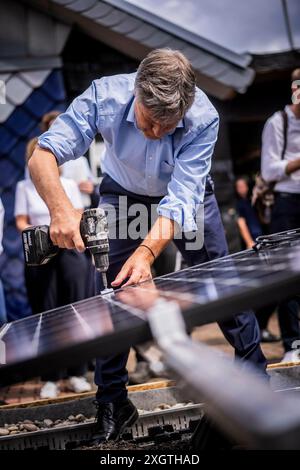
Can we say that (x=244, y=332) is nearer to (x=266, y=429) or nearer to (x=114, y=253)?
(x=114, y=253)

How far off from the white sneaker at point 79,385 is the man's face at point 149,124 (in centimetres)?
225

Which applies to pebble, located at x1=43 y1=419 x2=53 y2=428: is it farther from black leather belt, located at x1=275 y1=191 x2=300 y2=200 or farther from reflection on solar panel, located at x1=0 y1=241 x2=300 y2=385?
black leather belt, located at x1=275 y1=191 x2=300 y2=200

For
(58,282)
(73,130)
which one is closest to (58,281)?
(58,282)

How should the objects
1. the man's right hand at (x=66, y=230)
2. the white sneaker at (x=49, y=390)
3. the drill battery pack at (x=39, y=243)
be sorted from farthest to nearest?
the white sneaker at (x=49, y=390) < the drill battery pack at (x=39, y=243) < the man's right hand at (x=66, y=230)

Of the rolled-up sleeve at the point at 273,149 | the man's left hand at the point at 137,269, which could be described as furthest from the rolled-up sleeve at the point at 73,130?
the rolled-up sleeve at the point at 273,149

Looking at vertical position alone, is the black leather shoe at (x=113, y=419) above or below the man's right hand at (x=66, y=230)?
below

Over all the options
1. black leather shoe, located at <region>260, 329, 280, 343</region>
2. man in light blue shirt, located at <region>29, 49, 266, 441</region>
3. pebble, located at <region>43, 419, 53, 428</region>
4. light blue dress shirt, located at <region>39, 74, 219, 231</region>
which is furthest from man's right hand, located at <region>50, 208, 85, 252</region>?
black leather shoe, located at <region>260, 329, 280, 343</region>

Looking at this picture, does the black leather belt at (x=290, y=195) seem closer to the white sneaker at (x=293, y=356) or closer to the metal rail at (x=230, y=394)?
the white sneaker at (x=293, y=356)

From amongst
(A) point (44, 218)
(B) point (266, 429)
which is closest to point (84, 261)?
(A) point (44, 218)

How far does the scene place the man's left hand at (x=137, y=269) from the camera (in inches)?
79.0

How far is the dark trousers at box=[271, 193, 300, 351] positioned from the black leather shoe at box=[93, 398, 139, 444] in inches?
72.1

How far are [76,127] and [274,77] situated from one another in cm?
601

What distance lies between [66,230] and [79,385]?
230 centimetres
